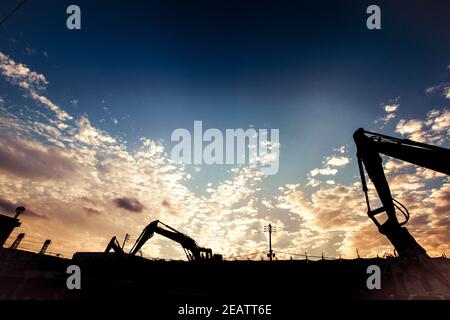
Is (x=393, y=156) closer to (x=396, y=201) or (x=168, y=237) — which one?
(x=396, y=201)

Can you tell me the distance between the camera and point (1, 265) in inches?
839

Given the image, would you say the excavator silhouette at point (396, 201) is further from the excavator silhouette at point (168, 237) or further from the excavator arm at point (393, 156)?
the excavator silhouette at point (168, 237)

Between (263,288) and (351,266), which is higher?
(351,266)

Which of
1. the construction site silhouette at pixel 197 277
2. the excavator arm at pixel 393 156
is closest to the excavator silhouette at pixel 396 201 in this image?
the excavator arm at pixel 393 156

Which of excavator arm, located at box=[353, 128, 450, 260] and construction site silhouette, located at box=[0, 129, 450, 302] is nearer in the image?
excavator arm, located at box=[353, 128, 450, 260]

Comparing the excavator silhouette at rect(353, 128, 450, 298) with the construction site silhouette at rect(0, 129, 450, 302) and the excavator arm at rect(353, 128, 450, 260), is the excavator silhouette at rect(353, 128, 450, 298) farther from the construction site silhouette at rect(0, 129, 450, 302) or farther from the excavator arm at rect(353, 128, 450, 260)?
the construction site silhouette at rect(0, 129, 450, 302)

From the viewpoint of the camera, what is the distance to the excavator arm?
25.9 feet

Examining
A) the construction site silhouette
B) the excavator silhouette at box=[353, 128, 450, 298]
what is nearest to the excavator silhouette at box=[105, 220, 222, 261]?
the construction site silhouette

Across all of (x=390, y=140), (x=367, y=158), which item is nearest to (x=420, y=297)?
(x=367, y=158)

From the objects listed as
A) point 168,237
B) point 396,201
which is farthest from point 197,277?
point 396,201

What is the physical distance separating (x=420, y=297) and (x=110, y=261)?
2010cm

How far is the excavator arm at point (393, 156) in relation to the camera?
7.90 metres
